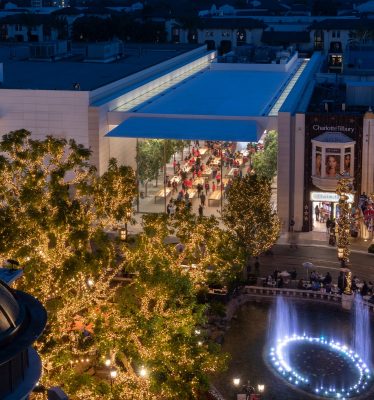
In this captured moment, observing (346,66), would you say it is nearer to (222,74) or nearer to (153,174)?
(222,74)

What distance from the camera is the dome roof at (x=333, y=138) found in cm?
4425

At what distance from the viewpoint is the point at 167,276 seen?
23.8 metres

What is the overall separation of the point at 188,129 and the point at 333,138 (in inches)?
349

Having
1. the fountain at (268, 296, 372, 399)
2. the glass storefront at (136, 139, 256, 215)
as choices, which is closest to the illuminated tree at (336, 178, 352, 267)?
the fountain at (268, 296, 372, 399)

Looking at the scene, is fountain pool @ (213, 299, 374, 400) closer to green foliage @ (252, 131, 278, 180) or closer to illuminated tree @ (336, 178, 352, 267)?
illuminated tree @ (336, 178, 352, 267)

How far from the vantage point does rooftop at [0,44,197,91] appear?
51.9 meters

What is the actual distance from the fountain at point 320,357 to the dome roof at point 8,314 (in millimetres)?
17467

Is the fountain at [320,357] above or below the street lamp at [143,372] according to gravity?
below

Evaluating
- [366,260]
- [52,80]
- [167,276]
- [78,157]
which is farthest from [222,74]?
[167,276]

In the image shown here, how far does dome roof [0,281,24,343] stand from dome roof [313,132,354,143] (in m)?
34.0

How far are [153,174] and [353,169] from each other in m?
13.0

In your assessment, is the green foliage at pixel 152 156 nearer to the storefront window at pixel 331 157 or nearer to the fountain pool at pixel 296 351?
the storefront window at pixel 331 157

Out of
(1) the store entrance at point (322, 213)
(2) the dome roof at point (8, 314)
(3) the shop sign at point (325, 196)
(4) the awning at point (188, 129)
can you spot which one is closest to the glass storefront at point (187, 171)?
(4) the awning at point (188, 129)

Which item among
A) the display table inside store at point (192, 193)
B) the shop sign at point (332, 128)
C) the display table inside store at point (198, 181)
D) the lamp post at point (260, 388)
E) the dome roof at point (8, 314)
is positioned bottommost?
the lamp post at point (260, 388)
